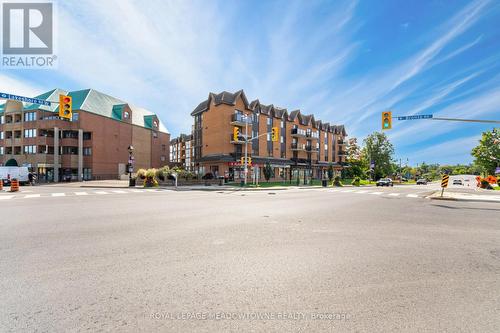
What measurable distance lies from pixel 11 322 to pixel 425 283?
5.88 m

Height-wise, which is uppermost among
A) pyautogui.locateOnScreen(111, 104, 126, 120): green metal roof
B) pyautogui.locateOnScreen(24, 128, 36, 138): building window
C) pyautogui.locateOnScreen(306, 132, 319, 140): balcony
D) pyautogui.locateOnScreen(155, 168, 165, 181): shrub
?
pyautogui.locateOnScreen(111, 104, 126, 120): green metal roof

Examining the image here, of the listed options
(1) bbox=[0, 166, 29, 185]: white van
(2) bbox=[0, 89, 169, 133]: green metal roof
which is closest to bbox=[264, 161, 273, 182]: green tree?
(2) bbox=[0, 89, 169, 133]: green metal roof

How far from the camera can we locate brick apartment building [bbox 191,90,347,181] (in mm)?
38188

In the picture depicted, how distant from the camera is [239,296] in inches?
126

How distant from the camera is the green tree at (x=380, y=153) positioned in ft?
209

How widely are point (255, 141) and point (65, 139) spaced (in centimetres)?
3582

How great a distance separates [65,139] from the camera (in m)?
41.2

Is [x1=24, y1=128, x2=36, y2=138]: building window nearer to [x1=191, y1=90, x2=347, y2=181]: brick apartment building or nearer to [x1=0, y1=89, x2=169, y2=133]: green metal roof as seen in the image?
[x1=0, y1=89, x2=169, y2=133]: green metal roof

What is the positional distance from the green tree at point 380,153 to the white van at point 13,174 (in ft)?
245

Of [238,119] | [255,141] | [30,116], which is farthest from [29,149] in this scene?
[255,141]

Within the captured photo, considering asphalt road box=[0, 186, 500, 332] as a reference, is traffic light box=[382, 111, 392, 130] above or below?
above

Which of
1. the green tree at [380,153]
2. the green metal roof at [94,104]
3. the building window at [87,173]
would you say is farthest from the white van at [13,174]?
the green tree at [380,153]

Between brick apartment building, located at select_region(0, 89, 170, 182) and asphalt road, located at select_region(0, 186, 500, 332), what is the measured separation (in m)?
43.0

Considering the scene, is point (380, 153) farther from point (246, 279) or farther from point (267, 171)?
point (246, 279)
